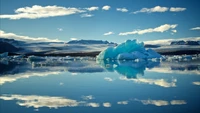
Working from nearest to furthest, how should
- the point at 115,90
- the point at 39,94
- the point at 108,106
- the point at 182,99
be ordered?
1. the point at 108,106
2. the point at 182,99
3. the point at 39,94
4. the point at 115,90

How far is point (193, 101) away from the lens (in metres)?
5.18

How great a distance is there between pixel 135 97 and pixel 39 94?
2180mm

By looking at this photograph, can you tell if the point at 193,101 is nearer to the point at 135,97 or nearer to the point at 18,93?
the point at 135,97

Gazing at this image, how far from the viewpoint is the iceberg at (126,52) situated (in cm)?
2591

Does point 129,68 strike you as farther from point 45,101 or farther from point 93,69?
point 45,101

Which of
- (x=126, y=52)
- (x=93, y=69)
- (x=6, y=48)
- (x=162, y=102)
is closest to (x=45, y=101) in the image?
(x=162, y=102)

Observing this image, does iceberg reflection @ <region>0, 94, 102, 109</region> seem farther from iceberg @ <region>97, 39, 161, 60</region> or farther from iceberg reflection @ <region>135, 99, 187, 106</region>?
iceberg @ <region>97, 39, 161, 60</region>

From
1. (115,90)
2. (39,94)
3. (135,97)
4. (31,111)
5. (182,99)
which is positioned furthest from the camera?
(115,90)

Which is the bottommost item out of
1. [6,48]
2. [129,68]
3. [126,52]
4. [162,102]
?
[162,102]

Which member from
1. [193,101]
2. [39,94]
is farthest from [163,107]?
[39,94]

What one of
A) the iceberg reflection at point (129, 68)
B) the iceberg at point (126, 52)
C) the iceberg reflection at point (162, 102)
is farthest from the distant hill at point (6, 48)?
the iceberg reflection at point (162, 102)

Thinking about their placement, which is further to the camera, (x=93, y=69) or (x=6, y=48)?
(x=6, y=48)

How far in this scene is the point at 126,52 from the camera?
87.6ft

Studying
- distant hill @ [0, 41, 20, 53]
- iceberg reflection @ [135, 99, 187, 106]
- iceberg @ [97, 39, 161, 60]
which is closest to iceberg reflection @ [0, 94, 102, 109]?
iceberg reflection @ [135, 99, 187, 106]
